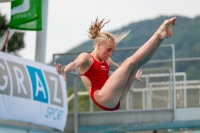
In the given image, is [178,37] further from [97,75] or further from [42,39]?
[97,75]

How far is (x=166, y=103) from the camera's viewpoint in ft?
57.8

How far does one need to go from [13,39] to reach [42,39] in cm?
1790

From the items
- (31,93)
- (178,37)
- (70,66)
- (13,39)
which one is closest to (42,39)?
(31,93)

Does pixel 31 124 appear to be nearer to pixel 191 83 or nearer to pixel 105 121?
pixel 105 121

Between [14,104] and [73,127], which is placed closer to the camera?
[14,104]

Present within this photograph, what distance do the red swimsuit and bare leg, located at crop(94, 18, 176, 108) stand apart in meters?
0.14

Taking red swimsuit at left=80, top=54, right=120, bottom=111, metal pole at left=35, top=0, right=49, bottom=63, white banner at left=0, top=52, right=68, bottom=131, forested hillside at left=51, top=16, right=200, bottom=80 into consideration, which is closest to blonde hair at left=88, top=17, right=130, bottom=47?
red swimsuit at left=80, top=54, right=120, bottom=111

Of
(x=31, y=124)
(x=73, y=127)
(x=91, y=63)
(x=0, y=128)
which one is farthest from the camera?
(x=73, y=127)

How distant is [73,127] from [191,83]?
11.5 ft

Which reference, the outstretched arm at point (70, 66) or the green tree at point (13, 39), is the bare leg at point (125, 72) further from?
the green tree at point (13, 39)

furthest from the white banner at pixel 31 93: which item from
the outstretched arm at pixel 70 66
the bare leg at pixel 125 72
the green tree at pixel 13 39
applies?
the green tree at pixel 13 39

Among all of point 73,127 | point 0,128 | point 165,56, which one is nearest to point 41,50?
point 73,127

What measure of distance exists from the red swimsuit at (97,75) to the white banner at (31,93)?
479cm

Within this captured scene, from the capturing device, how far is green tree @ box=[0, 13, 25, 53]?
120ft
